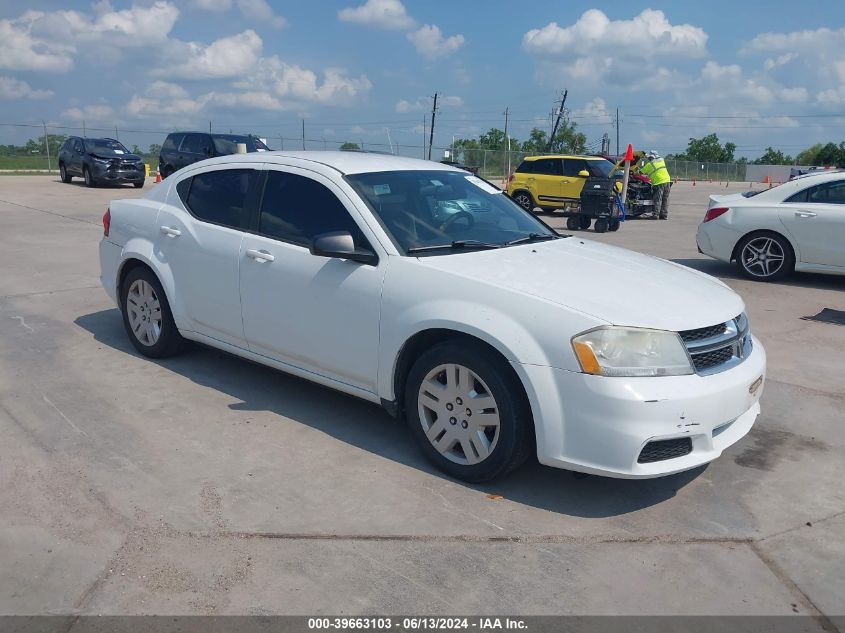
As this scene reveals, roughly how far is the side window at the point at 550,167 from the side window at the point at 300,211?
621 inches

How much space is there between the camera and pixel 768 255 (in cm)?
1027

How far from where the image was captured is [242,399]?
17.4ft

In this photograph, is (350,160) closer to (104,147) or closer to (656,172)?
(656,172)

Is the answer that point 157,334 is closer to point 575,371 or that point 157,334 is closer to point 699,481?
point 575,371

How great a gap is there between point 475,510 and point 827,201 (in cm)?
809

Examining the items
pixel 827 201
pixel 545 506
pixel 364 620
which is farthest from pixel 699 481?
pixel 827 201

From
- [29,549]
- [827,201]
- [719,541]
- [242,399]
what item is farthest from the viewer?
[827,201]

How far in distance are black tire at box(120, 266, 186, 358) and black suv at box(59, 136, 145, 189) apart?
69.5ft

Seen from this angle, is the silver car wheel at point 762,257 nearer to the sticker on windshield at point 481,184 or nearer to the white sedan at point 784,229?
the white sedan at point 784,229

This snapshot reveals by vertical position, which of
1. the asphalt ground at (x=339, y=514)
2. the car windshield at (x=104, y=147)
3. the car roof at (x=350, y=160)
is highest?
the car windshield at (x=104, y=147)

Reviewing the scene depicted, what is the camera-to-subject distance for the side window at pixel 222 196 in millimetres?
5375

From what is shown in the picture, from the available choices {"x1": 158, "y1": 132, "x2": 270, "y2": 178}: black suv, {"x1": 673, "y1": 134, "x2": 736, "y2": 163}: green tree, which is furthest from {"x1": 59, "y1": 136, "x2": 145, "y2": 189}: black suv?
{"x1": 673, "y1": 134, "x2": 736, "y2": 163}: green tree

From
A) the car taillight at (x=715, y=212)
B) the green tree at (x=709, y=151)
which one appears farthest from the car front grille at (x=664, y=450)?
the green tree at (x=709, y=151)

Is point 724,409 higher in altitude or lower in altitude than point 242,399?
higher
